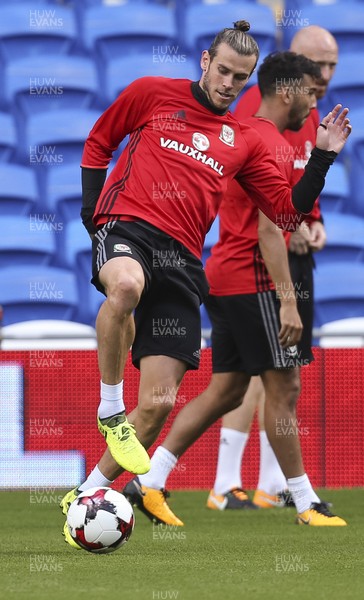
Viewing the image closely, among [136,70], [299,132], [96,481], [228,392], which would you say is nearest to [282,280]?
[228,392]

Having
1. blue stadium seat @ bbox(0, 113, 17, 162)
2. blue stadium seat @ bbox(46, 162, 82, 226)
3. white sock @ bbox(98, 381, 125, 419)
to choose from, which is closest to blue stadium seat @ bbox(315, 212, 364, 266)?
blue stadium seat @ bbox(46, 162, 82, 226)

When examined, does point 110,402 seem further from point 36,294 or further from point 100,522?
point 36,294

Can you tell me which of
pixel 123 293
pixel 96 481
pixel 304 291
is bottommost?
pixel 96 481

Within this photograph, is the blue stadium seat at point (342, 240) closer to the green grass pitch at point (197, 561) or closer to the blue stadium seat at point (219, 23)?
the blue stadium seat at point (219, 23)

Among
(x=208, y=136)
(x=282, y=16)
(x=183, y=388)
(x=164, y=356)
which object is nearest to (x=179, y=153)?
(x=208, y=136)

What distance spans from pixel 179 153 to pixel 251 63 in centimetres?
48

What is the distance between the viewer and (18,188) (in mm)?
11242

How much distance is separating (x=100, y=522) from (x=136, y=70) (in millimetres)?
8297

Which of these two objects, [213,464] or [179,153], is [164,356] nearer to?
[179,153]

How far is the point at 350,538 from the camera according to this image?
5109 mm

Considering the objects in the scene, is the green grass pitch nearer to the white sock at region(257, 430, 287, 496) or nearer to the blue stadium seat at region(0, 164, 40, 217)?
Answer: the white sock at region(257, 430, 287, 496)

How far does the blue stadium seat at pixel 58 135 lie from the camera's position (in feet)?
37.8

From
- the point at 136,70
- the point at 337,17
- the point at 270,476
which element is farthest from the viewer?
the point at 337,17

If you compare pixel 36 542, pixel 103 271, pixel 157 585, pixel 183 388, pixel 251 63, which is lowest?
pixel 183 388
